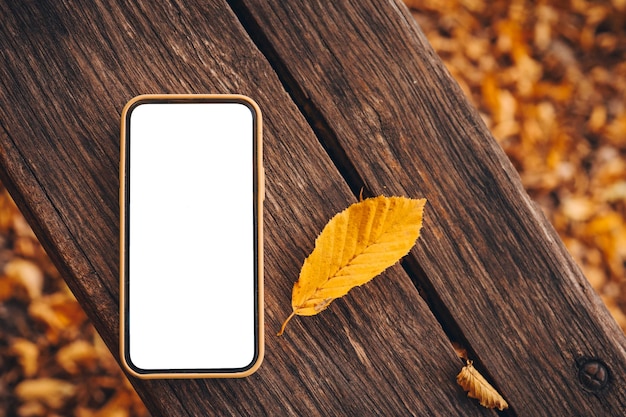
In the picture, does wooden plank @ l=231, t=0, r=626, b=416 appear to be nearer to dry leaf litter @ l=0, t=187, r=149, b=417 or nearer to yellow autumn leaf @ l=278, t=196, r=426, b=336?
yellow autumn leaf @ l=278, t=196, r=426, b=336

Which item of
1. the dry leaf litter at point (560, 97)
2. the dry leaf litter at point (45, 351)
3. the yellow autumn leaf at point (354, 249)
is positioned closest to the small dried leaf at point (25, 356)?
the dry leaf litter at point (45, 351)

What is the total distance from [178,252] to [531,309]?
1.62 ft

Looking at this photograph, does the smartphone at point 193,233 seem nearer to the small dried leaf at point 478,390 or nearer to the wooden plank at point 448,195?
the wooden plank at point 448,195

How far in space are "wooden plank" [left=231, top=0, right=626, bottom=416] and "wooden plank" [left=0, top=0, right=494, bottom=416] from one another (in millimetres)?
39

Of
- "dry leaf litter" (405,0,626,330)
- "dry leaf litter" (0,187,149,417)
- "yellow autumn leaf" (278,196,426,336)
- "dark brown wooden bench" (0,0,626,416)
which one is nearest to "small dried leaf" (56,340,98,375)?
"dry leaf litter" (0,187,149,417)

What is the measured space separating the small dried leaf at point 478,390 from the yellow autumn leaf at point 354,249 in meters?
0.19

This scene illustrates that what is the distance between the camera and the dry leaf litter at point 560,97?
1472 mm

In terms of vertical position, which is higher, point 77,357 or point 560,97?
point 560,97

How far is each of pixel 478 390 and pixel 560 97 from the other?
108 cm

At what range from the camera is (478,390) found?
723 millimetres

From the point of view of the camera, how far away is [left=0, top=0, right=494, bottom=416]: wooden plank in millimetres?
701

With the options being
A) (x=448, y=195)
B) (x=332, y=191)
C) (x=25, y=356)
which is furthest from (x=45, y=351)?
(x=448, y=195)

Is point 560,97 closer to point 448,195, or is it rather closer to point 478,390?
point 448,195

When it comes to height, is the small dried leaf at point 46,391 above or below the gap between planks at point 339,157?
below
